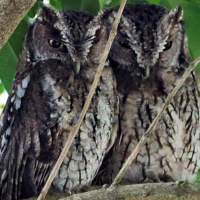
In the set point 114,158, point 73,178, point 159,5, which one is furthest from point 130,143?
point 159,5

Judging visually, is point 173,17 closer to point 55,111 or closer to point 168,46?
point 168,46

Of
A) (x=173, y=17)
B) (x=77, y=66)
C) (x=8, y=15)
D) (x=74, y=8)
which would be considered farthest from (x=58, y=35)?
(x=8, y=15)

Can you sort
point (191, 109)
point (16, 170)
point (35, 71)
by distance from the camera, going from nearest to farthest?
point (16, 170) < point (35, 71) < point (191, 109)

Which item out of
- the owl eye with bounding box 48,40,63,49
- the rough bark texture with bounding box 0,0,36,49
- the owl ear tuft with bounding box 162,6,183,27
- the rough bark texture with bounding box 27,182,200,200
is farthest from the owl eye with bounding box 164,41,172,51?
the rough bark texture with bounding box 0,0,36,49

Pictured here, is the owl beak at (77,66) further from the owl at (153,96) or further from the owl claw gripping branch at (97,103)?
the owl at (153,96)

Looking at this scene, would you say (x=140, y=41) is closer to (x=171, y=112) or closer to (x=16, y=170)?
(x=171, y=112)

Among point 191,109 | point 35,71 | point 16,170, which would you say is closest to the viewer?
point 16,170
